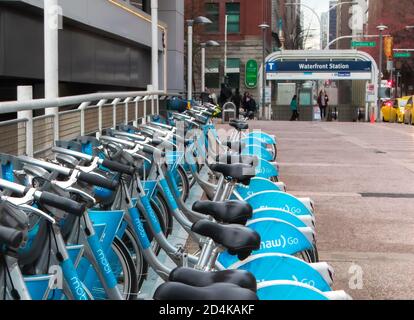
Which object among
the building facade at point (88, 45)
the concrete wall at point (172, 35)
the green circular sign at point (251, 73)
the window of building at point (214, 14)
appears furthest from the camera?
the window of building at point (214, 14)

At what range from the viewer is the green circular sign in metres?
53.4

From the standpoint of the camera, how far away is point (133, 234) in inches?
158

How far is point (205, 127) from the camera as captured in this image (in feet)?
29.4

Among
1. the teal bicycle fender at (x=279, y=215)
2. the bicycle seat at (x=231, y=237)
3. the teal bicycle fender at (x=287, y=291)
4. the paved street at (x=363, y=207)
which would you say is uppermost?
the bicycle seat at (x=231, y=237)

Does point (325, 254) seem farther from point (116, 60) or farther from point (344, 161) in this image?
point (116, 60)

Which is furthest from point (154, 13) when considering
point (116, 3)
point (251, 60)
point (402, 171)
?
point (251, 60)

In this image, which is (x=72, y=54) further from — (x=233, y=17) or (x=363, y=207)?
(x=233, y=17)

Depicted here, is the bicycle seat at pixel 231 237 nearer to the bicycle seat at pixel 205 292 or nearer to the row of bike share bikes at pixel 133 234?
the row of bike share bikes at pixel 133 234

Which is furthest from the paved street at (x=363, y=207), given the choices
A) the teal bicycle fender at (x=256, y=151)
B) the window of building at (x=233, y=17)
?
the window of building at (x=233, y=17)

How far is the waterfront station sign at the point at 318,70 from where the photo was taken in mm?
33094

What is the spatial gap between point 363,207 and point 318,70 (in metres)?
25.8

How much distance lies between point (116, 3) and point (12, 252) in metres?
16.9

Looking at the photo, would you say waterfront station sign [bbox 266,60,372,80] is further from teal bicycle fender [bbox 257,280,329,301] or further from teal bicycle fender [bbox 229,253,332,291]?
teal bicycle fender [bbox 257,280,329,301]

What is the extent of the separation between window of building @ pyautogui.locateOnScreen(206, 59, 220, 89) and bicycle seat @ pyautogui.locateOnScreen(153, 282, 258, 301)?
53834 millimetres
